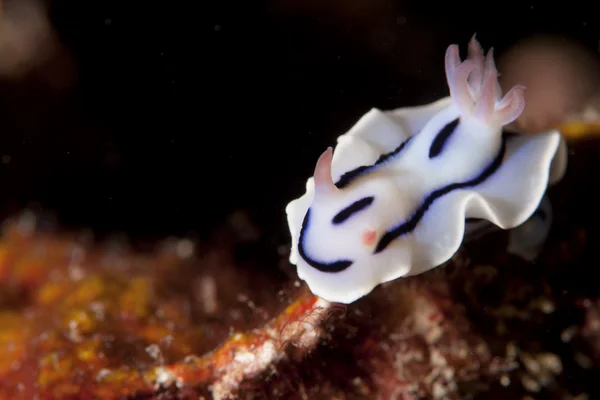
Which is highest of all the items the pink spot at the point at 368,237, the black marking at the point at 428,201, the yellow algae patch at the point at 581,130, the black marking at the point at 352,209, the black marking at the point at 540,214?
→ the black marking at the point at 352,209

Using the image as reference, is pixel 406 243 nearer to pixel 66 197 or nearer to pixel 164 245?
pixel 164 245

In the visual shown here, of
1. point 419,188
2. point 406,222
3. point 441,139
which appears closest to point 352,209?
point 406,222

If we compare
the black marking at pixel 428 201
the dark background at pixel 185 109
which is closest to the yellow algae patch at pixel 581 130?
the black marking at pixel 428 201

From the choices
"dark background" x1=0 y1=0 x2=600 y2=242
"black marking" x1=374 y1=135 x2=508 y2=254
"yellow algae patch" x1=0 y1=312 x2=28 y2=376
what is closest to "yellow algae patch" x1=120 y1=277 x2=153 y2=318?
"yellow algae patch" x1=0 y1=312 x2=28 y2=376

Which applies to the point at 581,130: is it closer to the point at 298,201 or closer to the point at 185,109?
the point at 298,201

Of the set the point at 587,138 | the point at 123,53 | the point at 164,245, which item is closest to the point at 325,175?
the point at 587,138

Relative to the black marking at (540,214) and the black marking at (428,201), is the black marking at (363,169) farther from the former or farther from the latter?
the black marking at (540,214)
